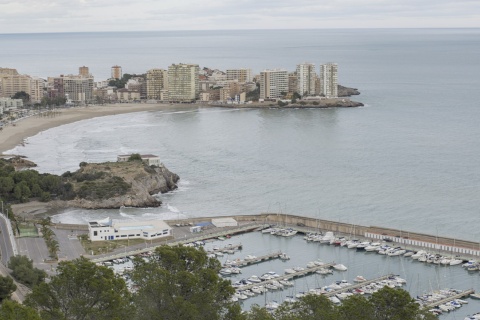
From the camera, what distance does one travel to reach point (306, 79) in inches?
2167

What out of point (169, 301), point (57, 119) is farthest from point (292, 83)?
point (169, 301)

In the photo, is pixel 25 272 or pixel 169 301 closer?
pixel 169 301

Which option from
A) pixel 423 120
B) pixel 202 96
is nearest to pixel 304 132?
pixel 423 120

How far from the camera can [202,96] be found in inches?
2207

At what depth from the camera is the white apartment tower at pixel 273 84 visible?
5450 cm

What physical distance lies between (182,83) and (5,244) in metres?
38.4

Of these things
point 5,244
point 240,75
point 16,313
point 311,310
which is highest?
point 240,75

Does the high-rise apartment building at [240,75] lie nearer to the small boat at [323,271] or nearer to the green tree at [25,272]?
the small boat at [323,271]

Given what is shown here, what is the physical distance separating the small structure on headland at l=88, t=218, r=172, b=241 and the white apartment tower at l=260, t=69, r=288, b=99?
34980 mm

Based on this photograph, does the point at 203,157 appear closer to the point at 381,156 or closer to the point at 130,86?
the point at 381,156

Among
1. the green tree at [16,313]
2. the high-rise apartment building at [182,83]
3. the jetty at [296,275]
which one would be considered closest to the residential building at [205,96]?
the high-rise apartment building at [182,83]

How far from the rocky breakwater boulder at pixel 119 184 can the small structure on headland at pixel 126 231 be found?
11.2 feet

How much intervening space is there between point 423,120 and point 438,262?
79.5ft

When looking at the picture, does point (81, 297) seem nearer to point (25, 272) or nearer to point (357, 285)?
point (25, 272)
